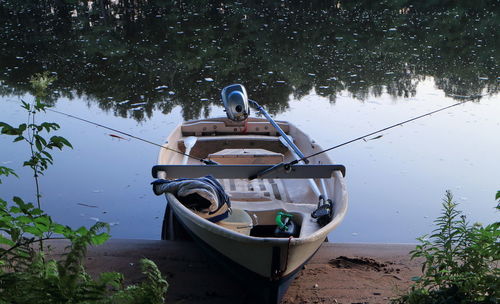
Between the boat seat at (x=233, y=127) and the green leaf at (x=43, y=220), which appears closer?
the green leaf at (x=43, y=220)

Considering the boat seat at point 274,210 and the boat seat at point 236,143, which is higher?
the boat seat at point 236,143

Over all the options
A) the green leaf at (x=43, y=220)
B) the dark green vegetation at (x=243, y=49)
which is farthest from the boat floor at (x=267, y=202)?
the dark green vegetation at (x=243, y=49)

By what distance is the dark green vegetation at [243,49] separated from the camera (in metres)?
9.91

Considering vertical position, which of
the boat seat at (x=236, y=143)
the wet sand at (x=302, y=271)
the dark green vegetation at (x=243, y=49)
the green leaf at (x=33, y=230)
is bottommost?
the wet sand at (x=302, y=271)

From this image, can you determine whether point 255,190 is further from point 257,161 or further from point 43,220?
point 43,220

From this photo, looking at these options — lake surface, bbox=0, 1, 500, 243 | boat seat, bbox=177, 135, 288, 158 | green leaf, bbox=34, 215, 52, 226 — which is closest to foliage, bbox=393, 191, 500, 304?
green leaf, bbox=34, 215, 52, 226

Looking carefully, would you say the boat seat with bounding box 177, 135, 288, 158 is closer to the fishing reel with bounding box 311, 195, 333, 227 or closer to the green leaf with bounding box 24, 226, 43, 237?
the fishing reel with bounding box 311, 195, 333, 227

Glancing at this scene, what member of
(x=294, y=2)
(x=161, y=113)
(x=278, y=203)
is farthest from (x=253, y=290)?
(x=294, y=2)

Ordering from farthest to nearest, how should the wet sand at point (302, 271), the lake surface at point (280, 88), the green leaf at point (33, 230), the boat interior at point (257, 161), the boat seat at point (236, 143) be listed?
the boat seat at point (236, 143)
the lake surface at point (280, 88)
the boat interior at point (257, 161)
the wet sand at point (302, 271)
the green leaf at point (33, 230)

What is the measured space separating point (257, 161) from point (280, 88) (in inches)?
175

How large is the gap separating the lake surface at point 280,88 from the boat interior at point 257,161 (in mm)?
596

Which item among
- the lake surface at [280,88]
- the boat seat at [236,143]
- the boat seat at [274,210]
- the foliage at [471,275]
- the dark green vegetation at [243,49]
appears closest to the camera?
the foliage at [471,275]

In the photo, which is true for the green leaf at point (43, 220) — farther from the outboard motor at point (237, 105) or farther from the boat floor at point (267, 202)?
the outboard motor at point (237, 105)

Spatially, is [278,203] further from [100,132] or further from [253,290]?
A: [100,132]
